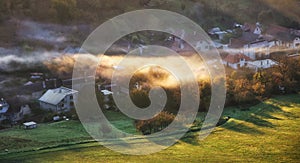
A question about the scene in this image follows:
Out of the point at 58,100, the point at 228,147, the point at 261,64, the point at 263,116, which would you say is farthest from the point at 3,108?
the point at 261,64

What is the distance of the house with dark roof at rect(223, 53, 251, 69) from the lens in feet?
53.3

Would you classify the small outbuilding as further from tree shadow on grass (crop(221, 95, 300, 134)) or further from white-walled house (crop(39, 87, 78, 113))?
tree shadow on grass (crop(221, 95, 300, 134))

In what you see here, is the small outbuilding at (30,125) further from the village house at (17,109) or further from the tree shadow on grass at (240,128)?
the tree shadow on grass at (240,128)

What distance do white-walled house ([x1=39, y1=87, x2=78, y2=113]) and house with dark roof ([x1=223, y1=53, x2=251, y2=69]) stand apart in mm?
6101

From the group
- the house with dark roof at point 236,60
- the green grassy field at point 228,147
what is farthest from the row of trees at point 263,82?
the green grassy field at point 228,147

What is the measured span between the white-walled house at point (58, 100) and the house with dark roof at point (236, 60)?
6101 mm

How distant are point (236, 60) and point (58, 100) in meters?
6.92

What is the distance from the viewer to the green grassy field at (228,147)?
902cm

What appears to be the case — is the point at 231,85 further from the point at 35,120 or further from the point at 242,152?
the point at 35,120

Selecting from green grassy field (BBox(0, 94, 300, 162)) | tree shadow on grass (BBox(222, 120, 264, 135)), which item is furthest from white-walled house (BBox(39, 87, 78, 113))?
tree shadow on grass (BBox(222, 120, 264, 135))

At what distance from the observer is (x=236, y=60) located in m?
16.3

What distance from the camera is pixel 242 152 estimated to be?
952 centimetres

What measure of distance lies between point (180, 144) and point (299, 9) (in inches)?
678

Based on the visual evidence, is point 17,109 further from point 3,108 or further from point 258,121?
point 258,121
